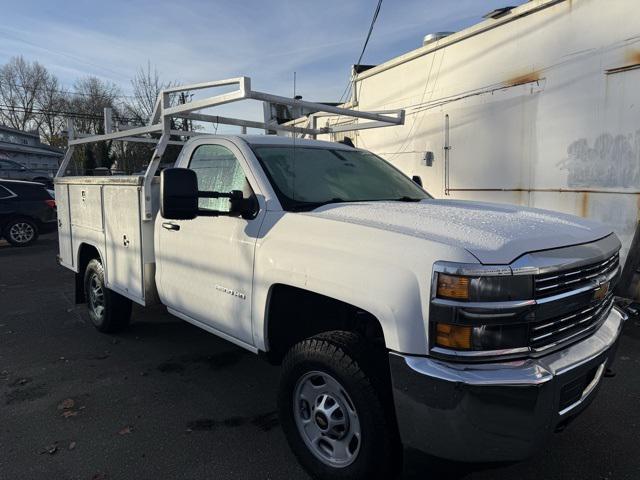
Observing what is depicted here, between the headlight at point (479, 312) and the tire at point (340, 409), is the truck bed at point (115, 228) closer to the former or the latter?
the tire at point (340, 409)

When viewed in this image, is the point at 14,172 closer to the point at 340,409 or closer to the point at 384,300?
the point at 340,409

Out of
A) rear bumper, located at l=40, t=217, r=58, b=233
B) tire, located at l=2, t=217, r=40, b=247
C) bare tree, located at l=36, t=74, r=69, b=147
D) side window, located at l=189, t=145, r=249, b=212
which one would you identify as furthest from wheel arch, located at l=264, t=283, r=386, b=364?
bare tree, located at l=36, t=74, r=69, b=147

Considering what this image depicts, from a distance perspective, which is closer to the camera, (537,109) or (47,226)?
(537,109)

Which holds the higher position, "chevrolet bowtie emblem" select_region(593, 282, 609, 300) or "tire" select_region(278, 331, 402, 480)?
"chevrolet bowtie emblem" select_region(593, 282, 609, 300)

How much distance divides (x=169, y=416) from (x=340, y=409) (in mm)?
1547

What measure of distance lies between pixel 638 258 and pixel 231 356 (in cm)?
489

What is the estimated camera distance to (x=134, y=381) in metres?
4.08

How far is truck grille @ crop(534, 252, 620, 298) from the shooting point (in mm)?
2123

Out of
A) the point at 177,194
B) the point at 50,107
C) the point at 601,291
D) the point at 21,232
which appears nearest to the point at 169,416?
the point at 177,194

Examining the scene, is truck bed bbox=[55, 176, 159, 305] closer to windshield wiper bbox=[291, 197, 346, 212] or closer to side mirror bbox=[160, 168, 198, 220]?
side mirror bbox=[160, 168, 198, 220]

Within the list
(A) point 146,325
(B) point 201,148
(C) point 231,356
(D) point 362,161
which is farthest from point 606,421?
(A) point 146,325

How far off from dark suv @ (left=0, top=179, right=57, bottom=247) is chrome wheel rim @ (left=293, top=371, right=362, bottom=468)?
1202 cm

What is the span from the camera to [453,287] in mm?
2055

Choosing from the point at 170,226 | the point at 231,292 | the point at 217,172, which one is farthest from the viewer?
the point at 170,226
